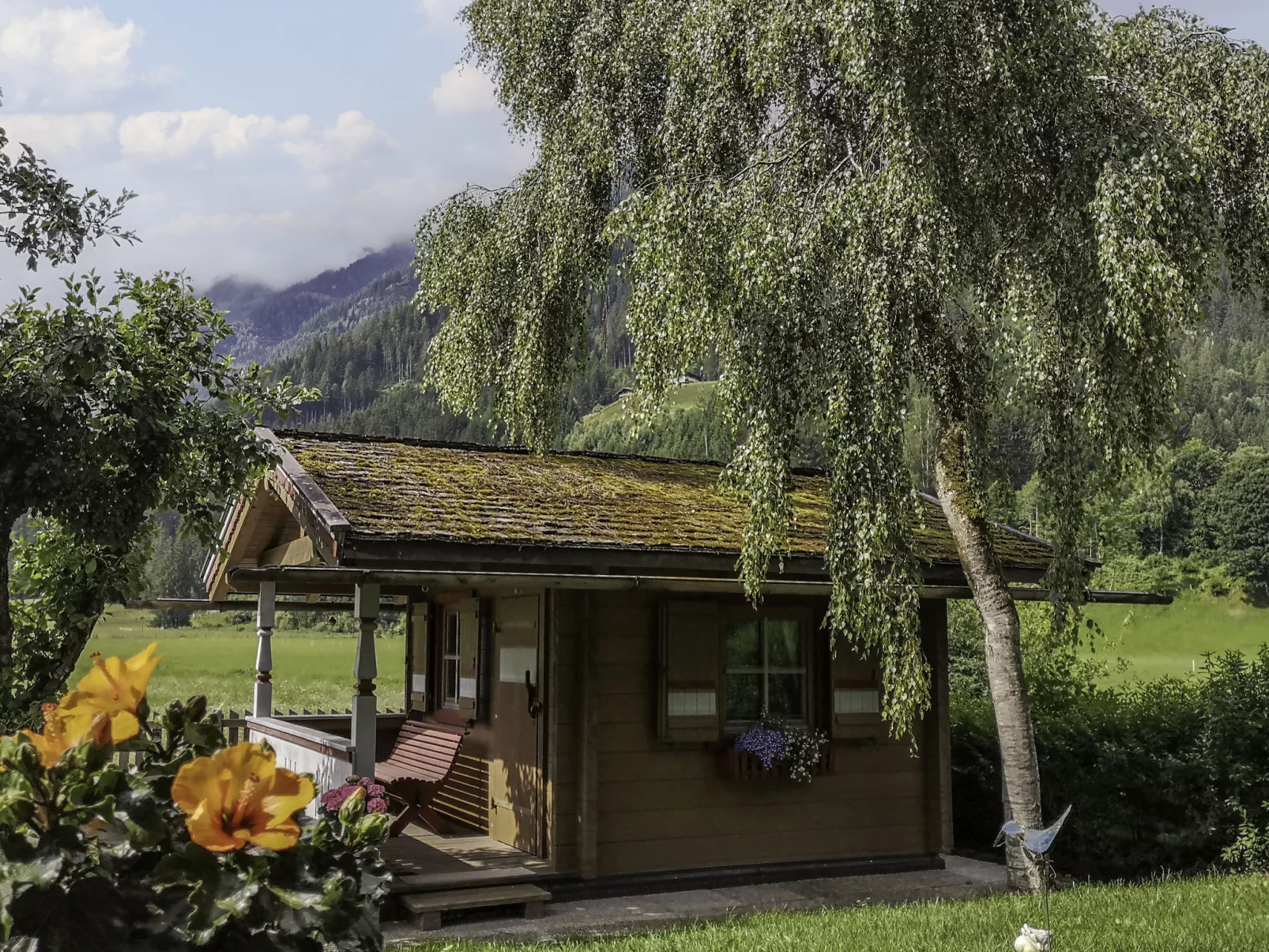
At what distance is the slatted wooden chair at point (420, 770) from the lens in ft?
30.0

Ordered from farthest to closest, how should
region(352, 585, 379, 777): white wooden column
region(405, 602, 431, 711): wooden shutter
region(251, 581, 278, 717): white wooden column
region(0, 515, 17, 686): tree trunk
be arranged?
region(405, 602, 431, 711): wooden shutter < region(251, 581, 278, 717): white wooden column < region(0, 515, 17, 686): tree trunk < region(352, 585, 379, 777): white wooden column

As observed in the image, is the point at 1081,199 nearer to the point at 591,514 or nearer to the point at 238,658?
the point at 591,514

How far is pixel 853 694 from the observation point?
9.45 metres

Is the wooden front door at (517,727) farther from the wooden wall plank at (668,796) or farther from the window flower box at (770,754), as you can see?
the window flower box at (770,754)

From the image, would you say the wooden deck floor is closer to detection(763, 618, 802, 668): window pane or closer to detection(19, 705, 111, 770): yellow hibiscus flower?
detection(763, 618, 802, 668): window pane

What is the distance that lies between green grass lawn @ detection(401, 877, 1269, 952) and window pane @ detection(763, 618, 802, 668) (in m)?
2.27

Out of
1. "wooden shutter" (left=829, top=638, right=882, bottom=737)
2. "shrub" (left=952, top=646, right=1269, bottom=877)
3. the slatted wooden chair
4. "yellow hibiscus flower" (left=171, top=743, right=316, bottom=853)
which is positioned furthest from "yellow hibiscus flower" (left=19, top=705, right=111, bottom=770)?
"shrub" (left=952, top=646, right=1269, bottom=877)

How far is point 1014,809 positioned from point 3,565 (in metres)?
7.75

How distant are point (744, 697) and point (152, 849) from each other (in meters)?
7.89

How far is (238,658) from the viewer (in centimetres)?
5031

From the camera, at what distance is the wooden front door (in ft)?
29.0

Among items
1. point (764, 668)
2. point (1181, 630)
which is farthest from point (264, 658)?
point (1181, 630)

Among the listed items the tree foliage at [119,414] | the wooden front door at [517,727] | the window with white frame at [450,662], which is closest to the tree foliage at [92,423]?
the tree foliage at [119,414]

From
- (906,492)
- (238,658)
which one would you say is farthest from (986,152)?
(238,658)
